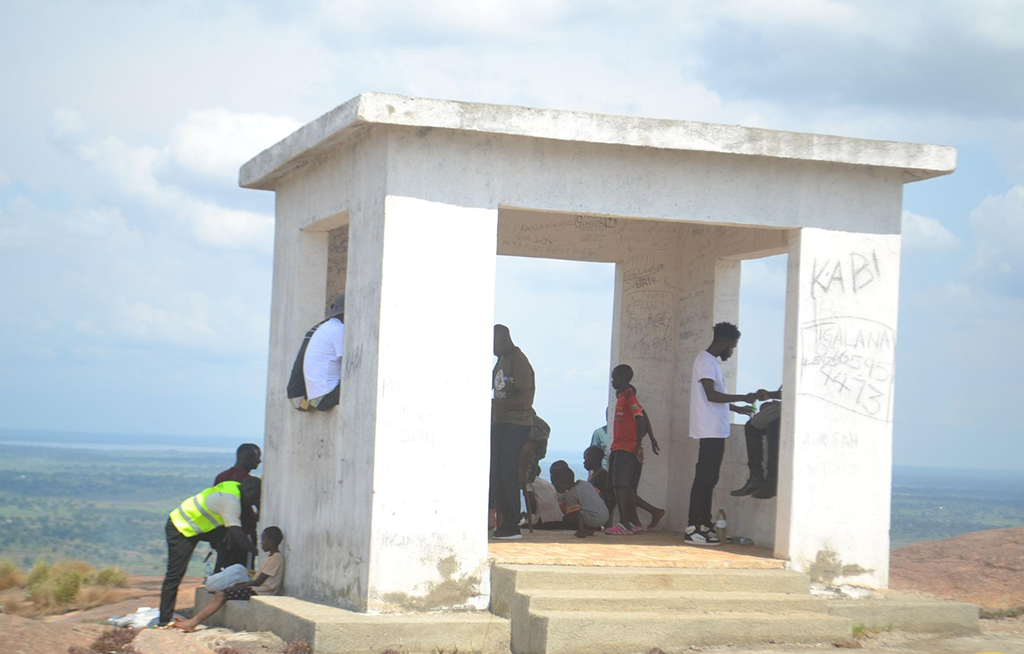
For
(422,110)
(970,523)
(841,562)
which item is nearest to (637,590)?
(841,562)

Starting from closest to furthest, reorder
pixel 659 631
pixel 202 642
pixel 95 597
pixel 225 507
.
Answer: pixel 659 631
pixel 202 642
pixel 225 507
pixel 95 597

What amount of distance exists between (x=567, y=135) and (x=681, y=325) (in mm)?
3772

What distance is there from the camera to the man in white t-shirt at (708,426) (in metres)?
10.7

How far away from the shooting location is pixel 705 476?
10750mm

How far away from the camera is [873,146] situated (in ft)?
32.5

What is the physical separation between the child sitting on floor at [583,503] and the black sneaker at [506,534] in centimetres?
114

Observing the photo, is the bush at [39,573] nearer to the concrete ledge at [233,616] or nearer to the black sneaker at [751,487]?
the concrete ledge at [233,616]

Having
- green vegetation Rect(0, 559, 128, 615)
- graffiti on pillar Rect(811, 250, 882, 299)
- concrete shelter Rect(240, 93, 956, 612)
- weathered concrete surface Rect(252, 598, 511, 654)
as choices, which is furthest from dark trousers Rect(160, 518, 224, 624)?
graffiti on pillar Rect(811, 250, 882, 299)

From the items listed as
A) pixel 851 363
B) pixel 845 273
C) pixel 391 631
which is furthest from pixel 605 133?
pixel 391 631

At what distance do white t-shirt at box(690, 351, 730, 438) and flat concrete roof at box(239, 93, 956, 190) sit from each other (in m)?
1.99

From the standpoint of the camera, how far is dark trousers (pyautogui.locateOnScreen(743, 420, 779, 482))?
10.6 meters

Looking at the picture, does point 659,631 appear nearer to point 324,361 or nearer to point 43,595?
point 324,361

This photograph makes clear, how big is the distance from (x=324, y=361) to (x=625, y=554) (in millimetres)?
2767

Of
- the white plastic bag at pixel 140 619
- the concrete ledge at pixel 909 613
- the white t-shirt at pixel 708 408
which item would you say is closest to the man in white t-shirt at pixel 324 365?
the white t-shirt at pixel 708 408
